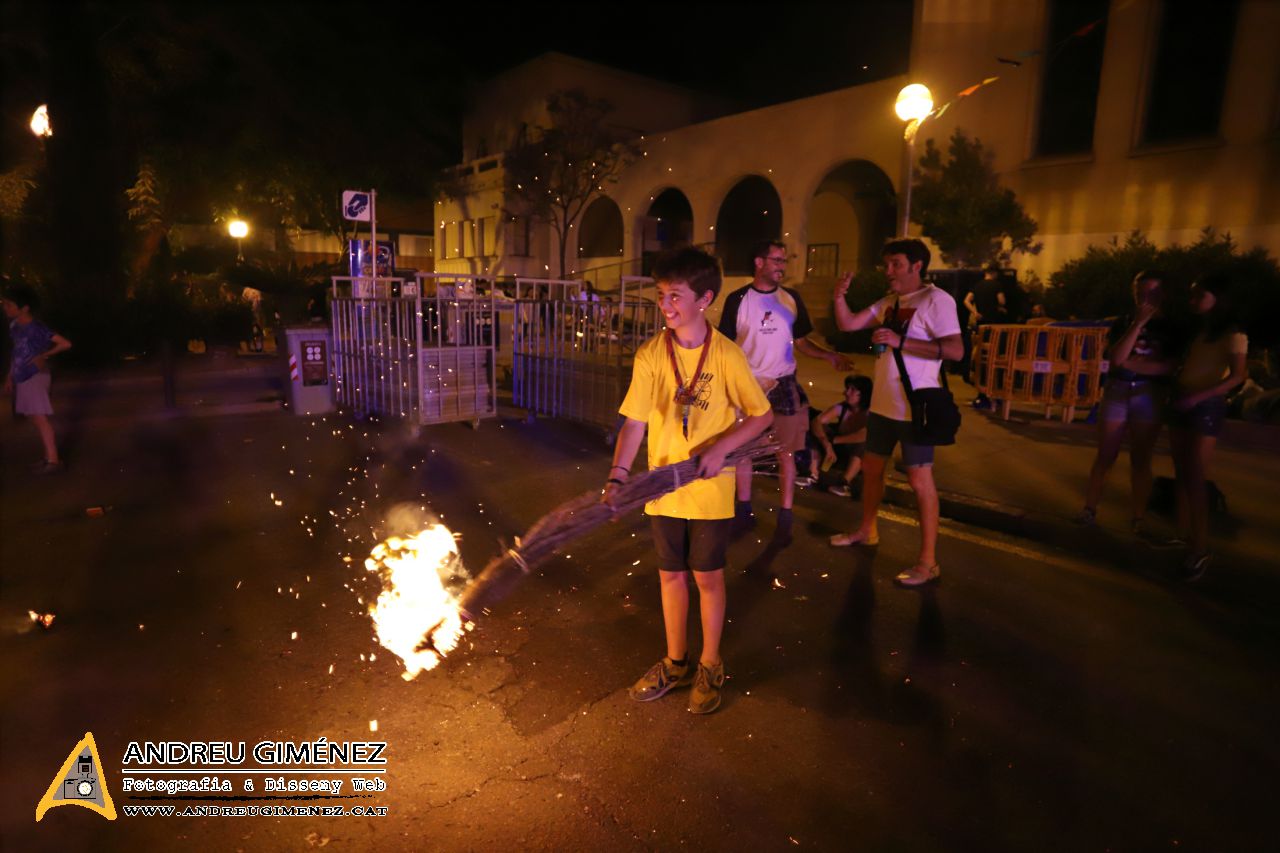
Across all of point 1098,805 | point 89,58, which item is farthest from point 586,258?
point 1098,805

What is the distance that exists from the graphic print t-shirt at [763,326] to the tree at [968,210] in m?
13.8

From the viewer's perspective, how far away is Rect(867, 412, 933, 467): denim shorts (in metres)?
4.59

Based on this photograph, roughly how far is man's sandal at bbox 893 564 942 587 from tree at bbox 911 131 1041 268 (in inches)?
563

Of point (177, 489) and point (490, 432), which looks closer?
→ point (177, 489)

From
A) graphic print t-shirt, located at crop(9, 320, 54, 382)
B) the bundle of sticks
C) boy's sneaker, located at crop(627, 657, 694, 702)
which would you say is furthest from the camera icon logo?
graphic print t-shirt, located at crop(9, 320, 54, 382)

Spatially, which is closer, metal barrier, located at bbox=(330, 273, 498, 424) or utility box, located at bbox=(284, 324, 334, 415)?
metal barrier, located at bbox=(330, 273, 498, 424)

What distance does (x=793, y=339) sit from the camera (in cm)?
536

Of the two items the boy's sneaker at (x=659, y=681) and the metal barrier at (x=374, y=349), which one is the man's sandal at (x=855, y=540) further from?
the metal barrier at (x=374, y=349)

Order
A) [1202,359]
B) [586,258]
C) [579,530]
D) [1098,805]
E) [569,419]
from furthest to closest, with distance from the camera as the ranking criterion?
1. [586,258]
2. [569,419]
3. [1202,359]
4. [579,530]
5. [1098,805]

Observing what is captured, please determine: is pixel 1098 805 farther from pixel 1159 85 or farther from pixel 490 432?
pixel 1159 85

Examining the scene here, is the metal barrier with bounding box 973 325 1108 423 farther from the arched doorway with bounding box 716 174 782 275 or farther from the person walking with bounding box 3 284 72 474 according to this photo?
the arched doorway with bounding box 716 174 782 275

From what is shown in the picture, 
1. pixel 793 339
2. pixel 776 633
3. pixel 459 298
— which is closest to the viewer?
pixel 776 633

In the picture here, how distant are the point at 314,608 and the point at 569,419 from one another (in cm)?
540

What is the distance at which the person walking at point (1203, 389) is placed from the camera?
15.8ft
